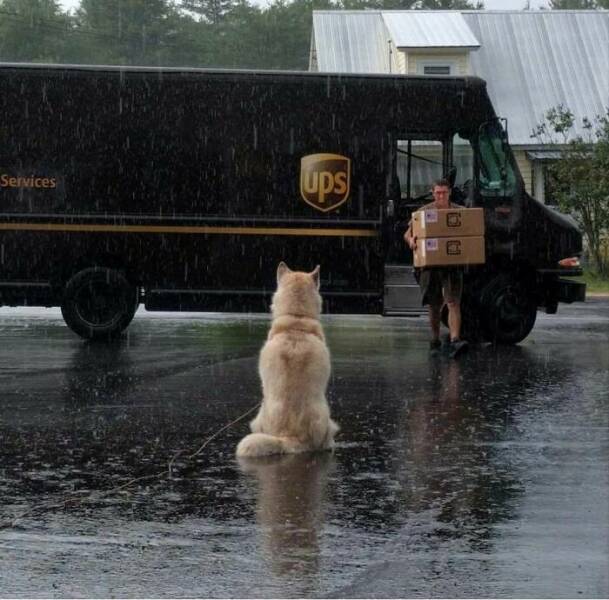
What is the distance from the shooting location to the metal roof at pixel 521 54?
41.5 m

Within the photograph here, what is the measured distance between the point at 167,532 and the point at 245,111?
1043 cm

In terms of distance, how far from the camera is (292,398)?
833 centimetres

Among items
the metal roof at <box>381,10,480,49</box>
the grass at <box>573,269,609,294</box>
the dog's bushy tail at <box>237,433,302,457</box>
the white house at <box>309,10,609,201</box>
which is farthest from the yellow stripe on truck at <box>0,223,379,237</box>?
the metal roof at <box>381,10,480,49</box>

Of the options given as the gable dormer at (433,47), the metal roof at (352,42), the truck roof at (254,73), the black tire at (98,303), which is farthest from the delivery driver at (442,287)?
the metal roof at (352,42)

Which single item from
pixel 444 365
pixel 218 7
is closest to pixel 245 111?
pixel 444 365

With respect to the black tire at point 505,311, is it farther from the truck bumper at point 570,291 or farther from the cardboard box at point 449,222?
the cardboard box at point 449,222

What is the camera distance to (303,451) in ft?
27.8

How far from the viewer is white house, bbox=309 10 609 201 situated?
41000 mm

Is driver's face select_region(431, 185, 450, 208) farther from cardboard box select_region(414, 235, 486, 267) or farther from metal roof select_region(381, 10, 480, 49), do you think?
metal roof select_region(381, 10, 480, 49)

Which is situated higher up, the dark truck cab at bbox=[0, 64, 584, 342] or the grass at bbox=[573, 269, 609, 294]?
the dark truck cab at bbox=[0, 64, 584, 342]

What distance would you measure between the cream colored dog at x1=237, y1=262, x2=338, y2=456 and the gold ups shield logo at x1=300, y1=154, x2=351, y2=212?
25.4 ft

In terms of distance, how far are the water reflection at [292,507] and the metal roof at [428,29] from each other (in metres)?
33.6

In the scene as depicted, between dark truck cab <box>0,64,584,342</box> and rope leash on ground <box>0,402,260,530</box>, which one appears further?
dark truck cab <box>0,64,584,342</box>

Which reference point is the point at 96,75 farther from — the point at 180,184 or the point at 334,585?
the point at 334,585
